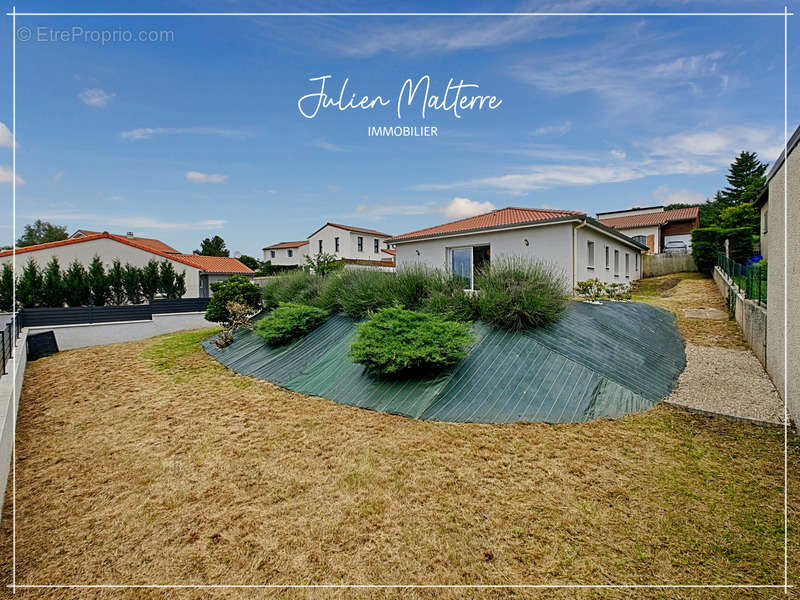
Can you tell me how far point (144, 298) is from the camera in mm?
18750

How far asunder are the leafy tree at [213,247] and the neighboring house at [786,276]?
47501mm

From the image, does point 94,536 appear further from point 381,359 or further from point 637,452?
point 637,452

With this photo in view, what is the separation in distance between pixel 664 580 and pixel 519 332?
422 cm

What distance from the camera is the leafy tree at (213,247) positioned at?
44.7 metres

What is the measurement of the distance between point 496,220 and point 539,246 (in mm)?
2130

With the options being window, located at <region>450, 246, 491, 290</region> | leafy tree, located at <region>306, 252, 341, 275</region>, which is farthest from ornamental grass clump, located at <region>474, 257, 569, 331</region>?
leafy tree, located at <region>306, 252, 341, 275</region>

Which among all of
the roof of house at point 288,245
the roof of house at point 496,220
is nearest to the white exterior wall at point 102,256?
the roof of house at point 496,220

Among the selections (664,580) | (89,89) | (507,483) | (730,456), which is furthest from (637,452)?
(89,89)

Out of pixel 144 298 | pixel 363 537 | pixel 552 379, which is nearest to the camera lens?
pixel 363 537

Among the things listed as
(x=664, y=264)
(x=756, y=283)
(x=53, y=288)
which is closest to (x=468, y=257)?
(x=756, y=283)

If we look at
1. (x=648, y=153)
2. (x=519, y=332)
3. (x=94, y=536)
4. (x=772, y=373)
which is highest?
(x=648, y=153)

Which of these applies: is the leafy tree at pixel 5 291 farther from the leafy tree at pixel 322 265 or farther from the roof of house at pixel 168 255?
the leafy tree at pixel 322 265

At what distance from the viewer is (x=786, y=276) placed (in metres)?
4.47

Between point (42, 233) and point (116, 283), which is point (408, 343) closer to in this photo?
→ point (116, 283)
